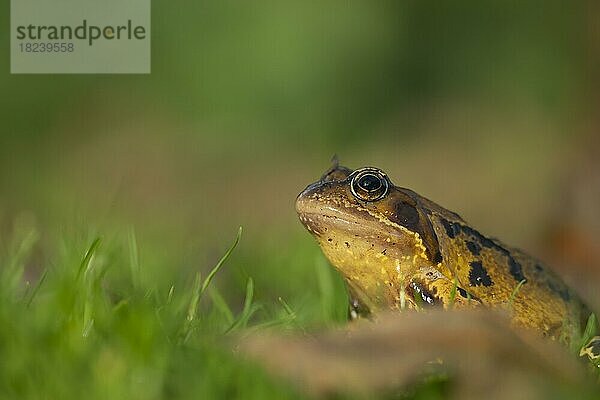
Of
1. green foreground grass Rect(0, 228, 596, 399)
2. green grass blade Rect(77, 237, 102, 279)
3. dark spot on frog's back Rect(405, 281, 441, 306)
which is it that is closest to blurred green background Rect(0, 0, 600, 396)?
dark spot on frog's back Rect(405, 281, 441, 306)

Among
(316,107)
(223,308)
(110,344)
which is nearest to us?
(110,344)

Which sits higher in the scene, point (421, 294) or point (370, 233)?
→ point (370, 233)

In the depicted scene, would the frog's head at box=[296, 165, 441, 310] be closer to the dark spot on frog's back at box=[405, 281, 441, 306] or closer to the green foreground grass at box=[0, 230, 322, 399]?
the dark spot on frog's back at box=[405, 281, 441, 306]

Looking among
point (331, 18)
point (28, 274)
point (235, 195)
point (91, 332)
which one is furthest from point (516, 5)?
point (91, 332)

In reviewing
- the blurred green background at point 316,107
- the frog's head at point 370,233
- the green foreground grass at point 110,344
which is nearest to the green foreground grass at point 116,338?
the green foreground grass at point 110,344

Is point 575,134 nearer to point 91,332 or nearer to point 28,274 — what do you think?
point 28,274

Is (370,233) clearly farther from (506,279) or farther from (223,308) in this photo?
(223,308)

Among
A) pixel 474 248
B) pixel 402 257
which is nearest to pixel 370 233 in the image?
pixel 402 257
